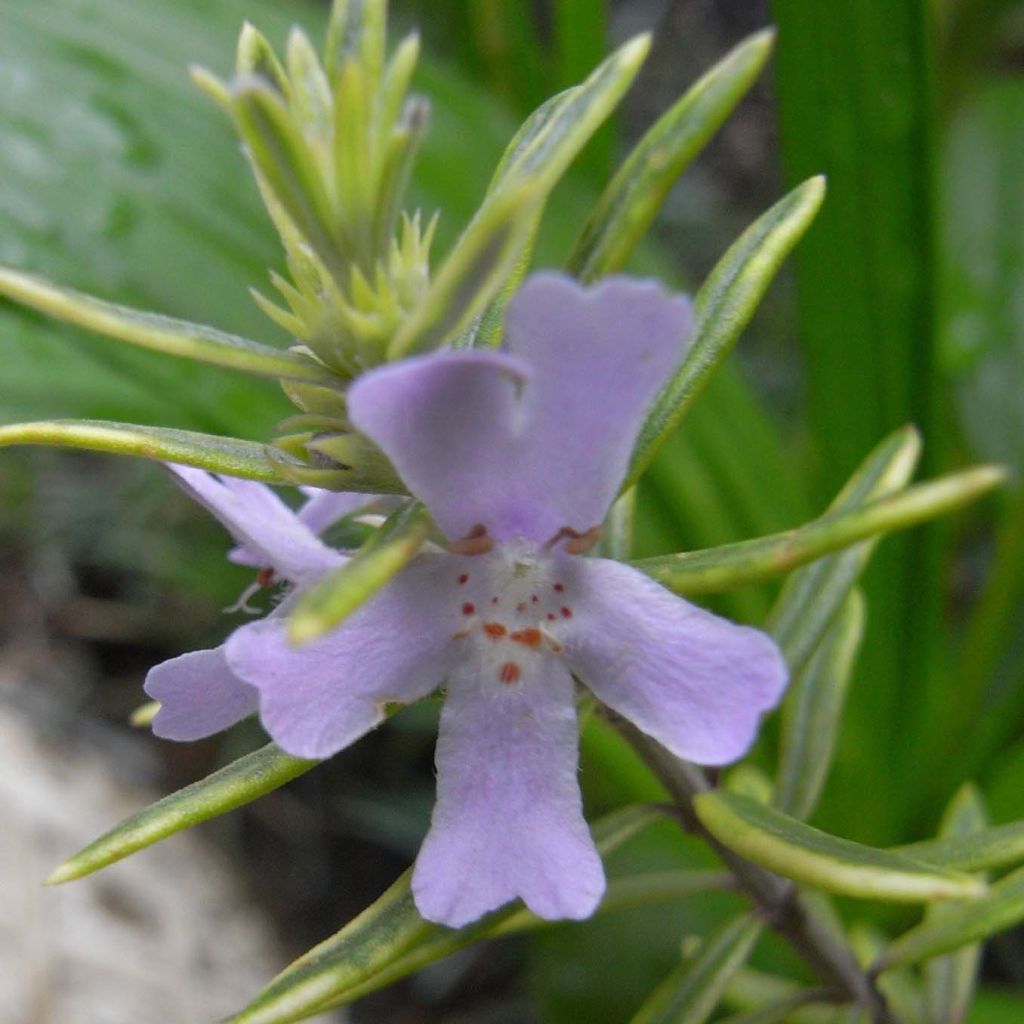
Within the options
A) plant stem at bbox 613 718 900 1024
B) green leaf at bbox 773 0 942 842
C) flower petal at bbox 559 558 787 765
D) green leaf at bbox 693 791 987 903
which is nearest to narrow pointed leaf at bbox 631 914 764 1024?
plant stem at bbox 613 718 900 1024

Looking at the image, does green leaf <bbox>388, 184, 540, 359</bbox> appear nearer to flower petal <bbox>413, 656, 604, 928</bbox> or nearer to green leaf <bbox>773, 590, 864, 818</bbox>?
flower petal <bbox>413, 656, 604, 928</bbox>

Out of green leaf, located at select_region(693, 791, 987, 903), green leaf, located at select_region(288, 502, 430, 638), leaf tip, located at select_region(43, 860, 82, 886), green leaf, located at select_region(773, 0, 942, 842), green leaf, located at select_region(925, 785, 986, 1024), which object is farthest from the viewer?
green leaf, located at select_region(773, 0, 942, 842)

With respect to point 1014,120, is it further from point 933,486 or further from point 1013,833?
point 933,486

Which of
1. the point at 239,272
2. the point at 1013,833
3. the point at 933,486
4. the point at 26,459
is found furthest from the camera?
the point at 26,459

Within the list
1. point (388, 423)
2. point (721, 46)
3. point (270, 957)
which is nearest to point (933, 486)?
point (388, 423)

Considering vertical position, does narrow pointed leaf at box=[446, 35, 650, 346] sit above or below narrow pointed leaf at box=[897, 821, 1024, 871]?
above

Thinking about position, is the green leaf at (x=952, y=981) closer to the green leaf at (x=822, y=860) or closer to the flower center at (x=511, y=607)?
the green leaf at (x=822, y=860)

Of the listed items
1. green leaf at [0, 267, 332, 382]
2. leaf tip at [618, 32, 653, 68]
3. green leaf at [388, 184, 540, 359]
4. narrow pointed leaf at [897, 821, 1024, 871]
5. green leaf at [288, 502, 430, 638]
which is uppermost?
leaf tip at [618, 32, 653, 68]
